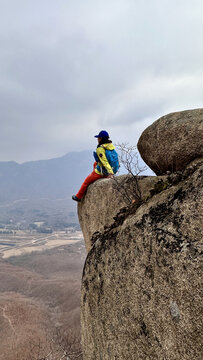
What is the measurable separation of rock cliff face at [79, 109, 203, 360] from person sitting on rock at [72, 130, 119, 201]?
2.54 m

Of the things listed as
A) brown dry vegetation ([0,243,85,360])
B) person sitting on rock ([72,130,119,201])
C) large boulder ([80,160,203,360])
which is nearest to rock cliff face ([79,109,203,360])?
large boulder ([80,160,203,360])

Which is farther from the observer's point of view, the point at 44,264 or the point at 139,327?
the point at 44,264

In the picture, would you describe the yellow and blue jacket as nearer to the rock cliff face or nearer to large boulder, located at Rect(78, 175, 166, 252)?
large boulder, located at Rect(78, 175, 166, 252)

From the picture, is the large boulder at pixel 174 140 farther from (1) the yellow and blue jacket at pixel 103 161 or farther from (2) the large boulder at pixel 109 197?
(1) the yellow and blue jacket at pixel 103 161

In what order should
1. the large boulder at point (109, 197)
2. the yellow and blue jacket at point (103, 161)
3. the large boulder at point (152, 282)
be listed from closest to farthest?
the large boulder at point (152, 282), the large boulder at point (109, 197), the yellow and blue jacket at point (103, 161)

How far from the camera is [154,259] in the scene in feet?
15.1

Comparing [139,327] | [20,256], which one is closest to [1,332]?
[139,327]

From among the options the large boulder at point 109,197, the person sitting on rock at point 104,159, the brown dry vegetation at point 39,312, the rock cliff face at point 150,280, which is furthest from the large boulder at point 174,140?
the brown dry vegetation at point 39,312

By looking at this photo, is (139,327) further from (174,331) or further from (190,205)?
(190,205)

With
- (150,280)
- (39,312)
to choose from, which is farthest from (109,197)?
(39,312)

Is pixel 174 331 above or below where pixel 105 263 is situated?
below

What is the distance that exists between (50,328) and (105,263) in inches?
1840

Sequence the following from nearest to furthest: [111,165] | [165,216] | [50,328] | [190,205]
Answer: [190,205] < [165,216] < [111,165] < [50,328]

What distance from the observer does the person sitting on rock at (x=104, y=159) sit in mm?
8461
